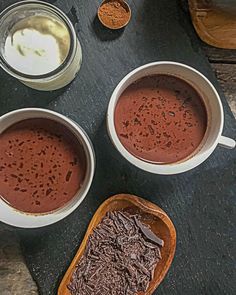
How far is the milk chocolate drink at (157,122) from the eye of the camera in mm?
986

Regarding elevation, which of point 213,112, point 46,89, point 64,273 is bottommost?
point 64,273

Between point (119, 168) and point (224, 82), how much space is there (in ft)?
0.84

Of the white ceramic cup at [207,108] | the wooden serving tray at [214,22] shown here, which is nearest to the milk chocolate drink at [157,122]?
the white ceramic cup at [207,108]

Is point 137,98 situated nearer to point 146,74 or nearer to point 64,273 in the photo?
point 146,74

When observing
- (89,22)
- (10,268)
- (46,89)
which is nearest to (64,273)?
(10,268)

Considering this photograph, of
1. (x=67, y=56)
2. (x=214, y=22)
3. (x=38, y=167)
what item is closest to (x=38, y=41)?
(x=67, y=56)

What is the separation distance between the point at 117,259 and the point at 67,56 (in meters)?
0.37

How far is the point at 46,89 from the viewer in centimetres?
103

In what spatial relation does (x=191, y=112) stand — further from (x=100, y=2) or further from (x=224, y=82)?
(x=100, y=2)

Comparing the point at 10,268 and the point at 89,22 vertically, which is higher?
the point at 89,22

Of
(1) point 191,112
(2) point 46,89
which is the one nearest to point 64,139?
(2) point 46,89

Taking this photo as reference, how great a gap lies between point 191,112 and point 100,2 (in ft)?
0.88

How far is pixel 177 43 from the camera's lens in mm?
1059

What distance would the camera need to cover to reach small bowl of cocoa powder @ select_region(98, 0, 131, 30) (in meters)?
1.05
